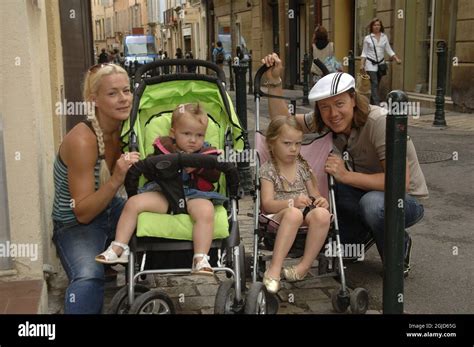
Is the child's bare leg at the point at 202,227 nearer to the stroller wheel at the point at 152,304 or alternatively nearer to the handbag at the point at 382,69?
the stroller wheel at the point at 152,304

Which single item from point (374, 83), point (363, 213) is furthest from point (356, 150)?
point (374, 83)

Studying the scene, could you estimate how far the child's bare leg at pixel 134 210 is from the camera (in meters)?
3.36

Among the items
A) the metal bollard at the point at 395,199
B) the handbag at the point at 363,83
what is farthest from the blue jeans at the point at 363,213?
the handbag at the point at 363,83

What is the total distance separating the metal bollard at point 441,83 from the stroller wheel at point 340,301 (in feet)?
24.8

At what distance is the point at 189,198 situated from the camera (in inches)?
139

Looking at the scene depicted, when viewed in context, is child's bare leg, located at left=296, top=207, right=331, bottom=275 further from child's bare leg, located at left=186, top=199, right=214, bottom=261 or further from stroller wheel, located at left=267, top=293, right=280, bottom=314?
child's bare leg, located at left=186, top=199, right=214, bottom=261

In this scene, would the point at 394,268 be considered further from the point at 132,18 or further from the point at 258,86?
the point at 132,18

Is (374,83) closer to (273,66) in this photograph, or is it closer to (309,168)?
(273,66)

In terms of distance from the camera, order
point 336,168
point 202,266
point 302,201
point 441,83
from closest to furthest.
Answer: point 202,266 < point 302,201 < point 336,168 < point 441,83

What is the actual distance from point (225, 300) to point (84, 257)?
769 mm

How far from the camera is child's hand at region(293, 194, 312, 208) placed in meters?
3.87

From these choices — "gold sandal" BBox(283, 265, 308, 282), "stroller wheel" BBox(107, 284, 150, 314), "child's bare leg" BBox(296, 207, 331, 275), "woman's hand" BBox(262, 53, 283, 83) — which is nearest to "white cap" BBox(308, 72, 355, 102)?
"woman's hand" BBox(262, 53, 283, 83)

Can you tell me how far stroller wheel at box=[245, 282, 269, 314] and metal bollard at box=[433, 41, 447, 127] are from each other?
801cm
